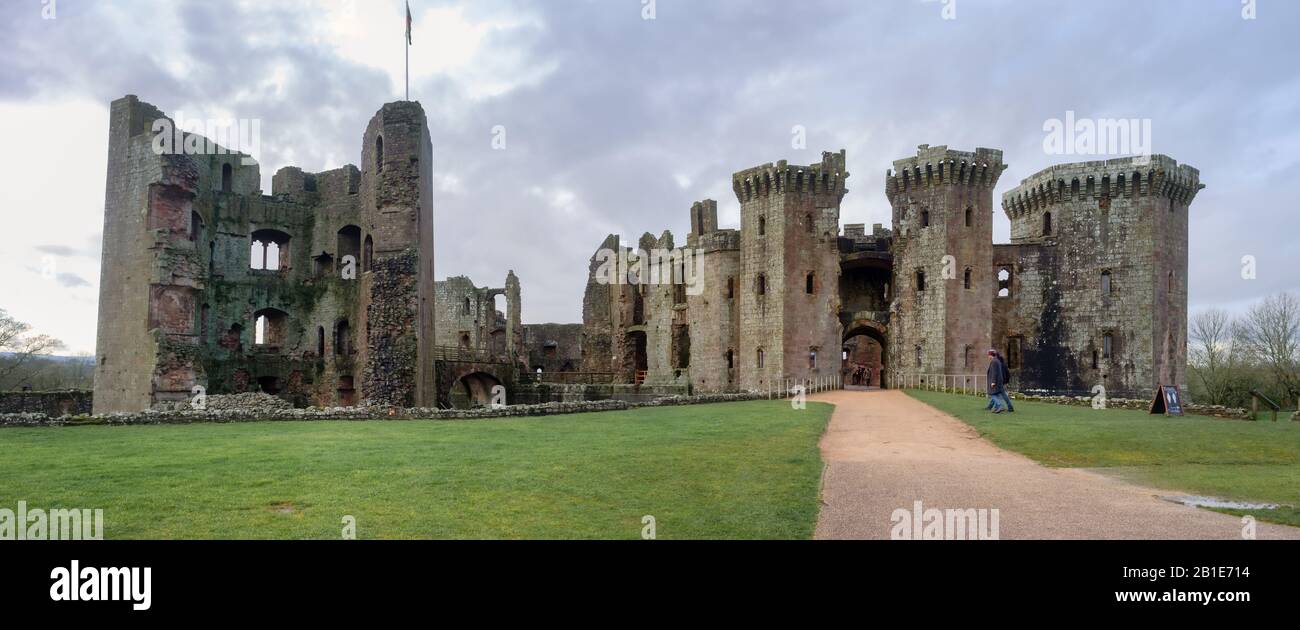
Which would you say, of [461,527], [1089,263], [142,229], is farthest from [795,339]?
[461,527]

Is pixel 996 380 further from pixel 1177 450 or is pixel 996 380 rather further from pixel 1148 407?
pixel 1177 450

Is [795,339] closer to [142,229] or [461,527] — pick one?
[142,229]

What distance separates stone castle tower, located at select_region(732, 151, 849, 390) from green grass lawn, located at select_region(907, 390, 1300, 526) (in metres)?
21.7

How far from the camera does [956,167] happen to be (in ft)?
135

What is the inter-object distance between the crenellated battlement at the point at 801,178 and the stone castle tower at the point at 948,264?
379 cm

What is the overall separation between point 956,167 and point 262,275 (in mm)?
35632

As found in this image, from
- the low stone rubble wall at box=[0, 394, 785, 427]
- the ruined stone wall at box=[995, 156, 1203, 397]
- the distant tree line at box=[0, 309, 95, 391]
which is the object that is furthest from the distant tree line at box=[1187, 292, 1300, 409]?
the distant tree line at box=[0, 309, 95, 391]

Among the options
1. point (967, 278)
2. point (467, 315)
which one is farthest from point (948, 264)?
point (467, 315)

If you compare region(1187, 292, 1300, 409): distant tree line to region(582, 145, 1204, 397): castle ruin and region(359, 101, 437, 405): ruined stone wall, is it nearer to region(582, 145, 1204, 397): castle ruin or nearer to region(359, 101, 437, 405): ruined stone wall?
region(582, 145, 1204, 397): castle ruin

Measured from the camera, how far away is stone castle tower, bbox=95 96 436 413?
30.2m

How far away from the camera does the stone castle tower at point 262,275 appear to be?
30219 mm

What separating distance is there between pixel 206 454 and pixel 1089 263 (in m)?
42.5

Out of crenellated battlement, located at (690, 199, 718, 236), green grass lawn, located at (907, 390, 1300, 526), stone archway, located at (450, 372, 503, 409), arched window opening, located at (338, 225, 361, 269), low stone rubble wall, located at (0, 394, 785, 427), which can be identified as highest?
crenellated battlement, located at (690, 199, 718, 236)
